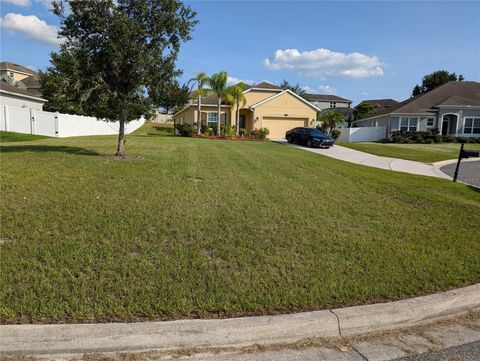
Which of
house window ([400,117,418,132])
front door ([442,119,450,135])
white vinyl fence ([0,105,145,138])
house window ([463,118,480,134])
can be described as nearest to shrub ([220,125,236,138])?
white vinyl fence ([0,105,145,138])

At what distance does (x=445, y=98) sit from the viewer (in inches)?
1544

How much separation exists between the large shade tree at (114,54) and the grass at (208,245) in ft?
9.38

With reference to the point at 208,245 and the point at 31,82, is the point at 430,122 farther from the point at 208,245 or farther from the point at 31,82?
the point at 31,82

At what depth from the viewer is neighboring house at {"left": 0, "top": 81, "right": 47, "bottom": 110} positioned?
29359 millimetres

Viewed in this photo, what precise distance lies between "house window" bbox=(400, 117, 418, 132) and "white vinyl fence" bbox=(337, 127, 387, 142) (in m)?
1.75

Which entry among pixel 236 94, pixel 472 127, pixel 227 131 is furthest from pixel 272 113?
pixel 472 127

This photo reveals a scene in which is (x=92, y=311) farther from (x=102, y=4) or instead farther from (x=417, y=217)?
(x=102, y=4)

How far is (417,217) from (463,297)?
2649mm

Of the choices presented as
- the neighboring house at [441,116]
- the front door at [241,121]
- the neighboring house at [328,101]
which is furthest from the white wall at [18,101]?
the neighboring house at [328,101]

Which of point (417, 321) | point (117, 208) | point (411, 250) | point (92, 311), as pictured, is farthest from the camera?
point (117, 208)

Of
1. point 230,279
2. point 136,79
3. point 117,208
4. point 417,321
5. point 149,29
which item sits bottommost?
point 417,321

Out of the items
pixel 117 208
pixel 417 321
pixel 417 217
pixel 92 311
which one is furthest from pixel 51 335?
pixel 417 217

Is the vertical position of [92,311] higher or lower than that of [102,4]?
lower

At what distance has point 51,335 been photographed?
317 centimetres
